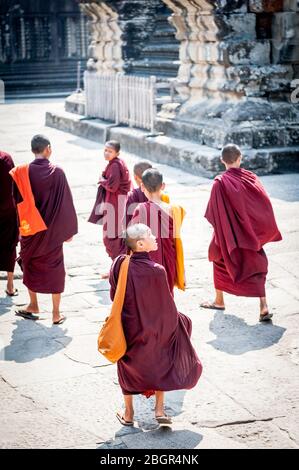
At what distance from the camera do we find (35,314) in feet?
22.2

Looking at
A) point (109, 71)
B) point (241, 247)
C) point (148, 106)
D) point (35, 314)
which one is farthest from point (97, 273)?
point (109, 71)

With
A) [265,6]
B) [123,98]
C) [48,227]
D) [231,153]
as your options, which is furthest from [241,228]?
[123,98]

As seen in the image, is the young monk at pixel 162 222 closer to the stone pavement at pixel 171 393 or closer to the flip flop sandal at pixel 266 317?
the stone pavement at pixel 171 393

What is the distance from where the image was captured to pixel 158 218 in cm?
578

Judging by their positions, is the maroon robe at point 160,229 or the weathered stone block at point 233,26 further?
the weathered stone block at point 233,26

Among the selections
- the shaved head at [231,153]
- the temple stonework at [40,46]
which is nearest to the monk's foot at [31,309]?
the shaved head at [231,153]

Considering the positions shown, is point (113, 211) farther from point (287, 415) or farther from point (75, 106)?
point (75, 106)

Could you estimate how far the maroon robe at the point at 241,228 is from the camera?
654 centimetres

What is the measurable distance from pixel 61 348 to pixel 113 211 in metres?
2.21

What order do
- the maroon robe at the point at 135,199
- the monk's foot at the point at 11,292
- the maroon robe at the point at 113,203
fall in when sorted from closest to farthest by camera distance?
the maroon robe at the point at 135,199 < the monk's foot at the point at 11,292 < the maroon robe at the point at 113,203

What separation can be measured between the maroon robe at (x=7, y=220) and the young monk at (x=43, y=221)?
2.19 ft

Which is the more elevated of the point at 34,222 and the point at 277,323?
the point at 34,222

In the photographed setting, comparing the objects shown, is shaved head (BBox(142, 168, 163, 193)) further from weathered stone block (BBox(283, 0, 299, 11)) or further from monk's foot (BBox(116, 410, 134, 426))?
weathered stone block (BBox(283, 0, 299, 11))

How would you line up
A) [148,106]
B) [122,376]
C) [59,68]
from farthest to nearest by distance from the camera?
1. [59,68]
2. [148,106]
3. [122,376]
